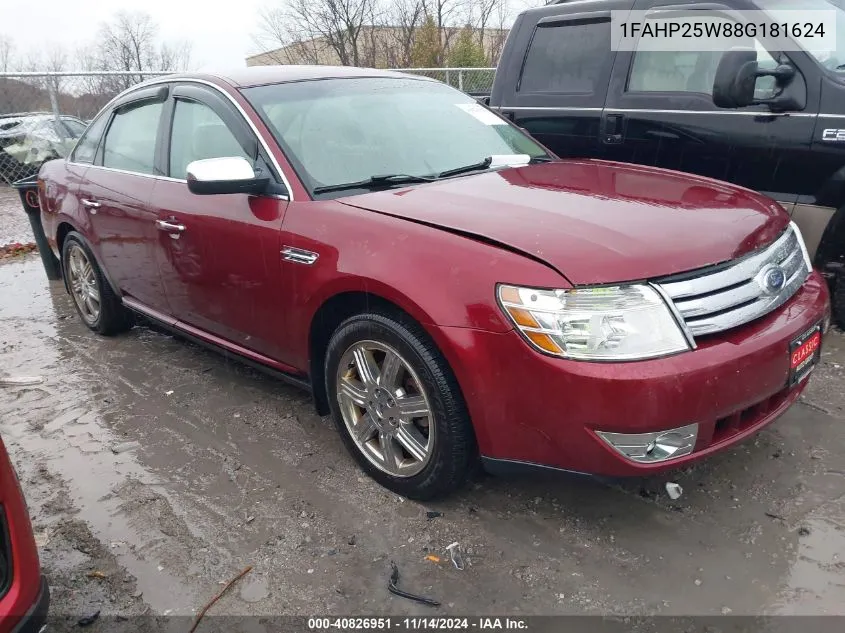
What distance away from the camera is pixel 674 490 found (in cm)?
279

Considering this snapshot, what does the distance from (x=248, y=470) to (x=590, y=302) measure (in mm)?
1838

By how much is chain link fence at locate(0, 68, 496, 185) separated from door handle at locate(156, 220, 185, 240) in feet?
22.8

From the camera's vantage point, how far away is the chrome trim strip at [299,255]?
2.85 m

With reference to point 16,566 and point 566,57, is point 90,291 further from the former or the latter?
point 566,57

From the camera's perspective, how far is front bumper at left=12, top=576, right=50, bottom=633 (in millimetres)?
1830

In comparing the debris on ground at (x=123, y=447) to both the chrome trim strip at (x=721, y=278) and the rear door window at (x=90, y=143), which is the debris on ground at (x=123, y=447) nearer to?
the rear door window at (x=90, y=143)

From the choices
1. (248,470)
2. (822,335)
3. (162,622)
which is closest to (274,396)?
(248,470)

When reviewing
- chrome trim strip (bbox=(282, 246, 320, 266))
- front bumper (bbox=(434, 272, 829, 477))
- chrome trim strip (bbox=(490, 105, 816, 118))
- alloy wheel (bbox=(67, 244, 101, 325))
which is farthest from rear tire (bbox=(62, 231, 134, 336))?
front bumper (bbox=(434, 272, 829, 477))

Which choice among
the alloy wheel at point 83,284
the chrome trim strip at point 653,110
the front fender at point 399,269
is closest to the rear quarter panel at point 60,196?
the alloy wheel at point 83,284

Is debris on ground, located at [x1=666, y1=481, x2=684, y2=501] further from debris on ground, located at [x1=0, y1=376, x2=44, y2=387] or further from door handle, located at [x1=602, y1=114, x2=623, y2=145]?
debris on ground, located at [x1=0, y1=376, x2=44, y2=387]

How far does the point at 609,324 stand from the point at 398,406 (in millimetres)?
950

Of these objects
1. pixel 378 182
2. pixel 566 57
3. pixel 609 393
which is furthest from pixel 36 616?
pixel 566 57

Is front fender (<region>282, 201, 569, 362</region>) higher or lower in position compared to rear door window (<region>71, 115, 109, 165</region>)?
lower

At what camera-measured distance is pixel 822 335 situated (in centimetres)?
276
